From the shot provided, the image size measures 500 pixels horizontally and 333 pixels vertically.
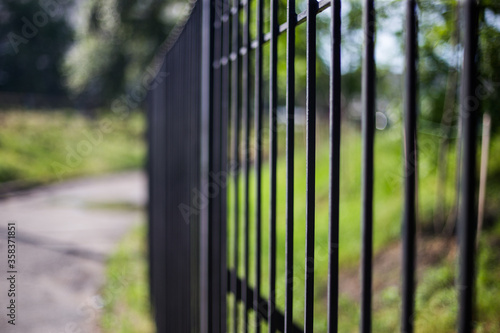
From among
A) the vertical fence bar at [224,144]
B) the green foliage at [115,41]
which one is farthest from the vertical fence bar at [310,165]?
the green foliage at [115,41]

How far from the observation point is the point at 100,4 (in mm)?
11586

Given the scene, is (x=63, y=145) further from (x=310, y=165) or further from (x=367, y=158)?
(x=367, y=158)

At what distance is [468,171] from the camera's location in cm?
65

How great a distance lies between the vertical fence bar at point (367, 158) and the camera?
88 cm

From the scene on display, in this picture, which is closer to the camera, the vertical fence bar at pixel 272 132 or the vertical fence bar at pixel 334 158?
the vertical fence bar at pixel 334 158

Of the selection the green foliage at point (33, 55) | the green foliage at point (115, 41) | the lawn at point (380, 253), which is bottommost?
the lawn at point (380, 253)

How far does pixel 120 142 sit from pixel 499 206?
20.3 m

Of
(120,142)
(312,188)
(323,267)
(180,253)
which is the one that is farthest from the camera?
(120,142)

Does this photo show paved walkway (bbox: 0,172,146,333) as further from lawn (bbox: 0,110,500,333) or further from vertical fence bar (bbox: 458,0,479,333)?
vertical fence bar (bbox: 458,0,479,333)

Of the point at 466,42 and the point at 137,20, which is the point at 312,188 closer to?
the point at 466,42

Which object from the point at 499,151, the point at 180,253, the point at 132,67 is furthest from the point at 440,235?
the point at 132,67

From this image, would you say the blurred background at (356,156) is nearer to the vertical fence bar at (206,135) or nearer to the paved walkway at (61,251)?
the paved walkway at (61,251)

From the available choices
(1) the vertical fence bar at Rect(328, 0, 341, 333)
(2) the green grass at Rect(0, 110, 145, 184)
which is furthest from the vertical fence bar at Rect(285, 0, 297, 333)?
(2) the green grass at Rect(0, 110, 145, 184)

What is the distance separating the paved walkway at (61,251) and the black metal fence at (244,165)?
1.68 m
